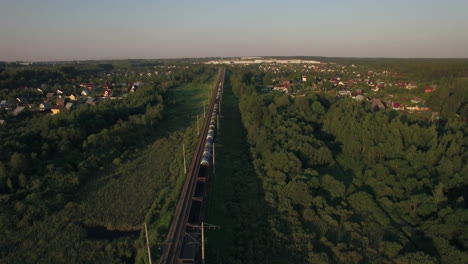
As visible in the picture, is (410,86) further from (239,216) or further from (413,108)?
(239,216)

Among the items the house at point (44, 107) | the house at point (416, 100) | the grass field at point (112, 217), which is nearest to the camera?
the grass field at point (112, 217)

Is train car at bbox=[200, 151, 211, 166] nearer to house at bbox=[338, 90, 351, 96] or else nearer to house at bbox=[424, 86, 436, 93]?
house at bbox=[338, 90, 351, 96]

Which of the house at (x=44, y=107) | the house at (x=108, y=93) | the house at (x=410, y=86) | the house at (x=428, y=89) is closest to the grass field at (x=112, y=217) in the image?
the house at (x=44, y=107)

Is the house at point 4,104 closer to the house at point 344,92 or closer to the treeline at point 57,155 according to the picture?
the treeline at point 57,155

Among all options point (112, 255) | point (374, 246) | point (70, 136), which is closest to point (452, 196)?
point (374, 246)

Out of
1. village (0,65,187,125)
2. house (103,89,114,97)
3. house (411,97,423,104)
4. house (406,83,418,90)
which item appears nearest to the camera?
village (0,65,187,125)

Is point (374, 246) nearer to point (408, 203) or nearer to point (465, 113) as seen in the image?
point (408, 203)

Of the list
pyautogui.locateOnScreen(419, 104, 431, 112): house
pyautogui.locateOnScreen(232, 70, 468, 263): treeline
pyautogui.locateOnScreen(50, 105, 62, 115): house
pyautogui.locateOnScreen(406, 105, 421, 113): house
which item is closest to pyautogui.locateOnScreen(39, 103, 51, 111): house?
pyautogui.locateOnScreen(50, 105, 62, 115): house
